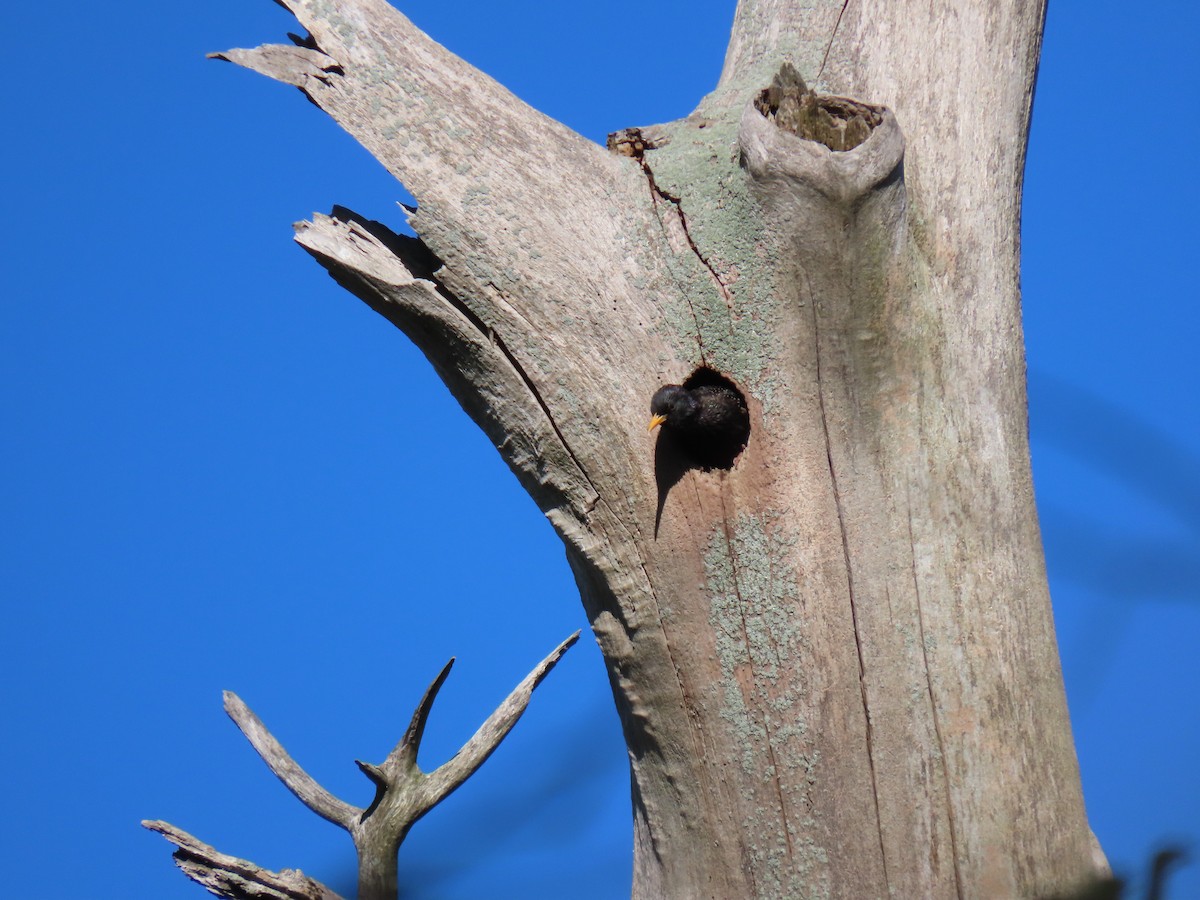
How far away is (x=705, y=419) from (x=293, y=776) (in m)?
1.08

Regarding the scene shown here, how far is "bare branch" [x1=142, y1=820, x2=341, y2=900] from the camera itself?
1.51 m

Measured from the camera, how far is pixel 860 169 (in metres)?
1.21

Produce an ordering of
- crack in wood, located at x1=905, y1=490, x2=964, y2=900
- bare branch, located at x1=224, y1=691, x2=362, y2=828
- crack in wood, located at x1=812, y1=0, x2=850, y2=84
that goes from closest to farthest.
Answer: crack in wood, located at x1=905, y1=490, x2=964, y2=900 → crack in wood, located at x1=812, y1=0, x2=850, y2=84 → bare branch, located at x1=224, y1=691, x2=362, y2=828

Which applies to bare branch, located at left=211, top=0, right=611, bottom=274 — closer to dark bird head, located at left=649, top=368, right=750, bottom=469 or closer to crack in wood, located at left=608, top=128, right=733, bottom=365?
crack in wood, located at left=608, top=128, right=733, bottom=365

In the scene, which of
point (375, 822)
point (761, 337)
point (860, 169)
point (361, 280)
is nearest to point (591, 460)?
point (761, 337)

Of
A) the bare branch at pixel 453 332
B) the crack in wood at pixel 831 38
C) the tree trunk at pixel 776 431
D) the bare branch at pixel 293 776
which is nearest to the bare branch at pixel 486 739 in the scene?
the bare branch at pixel 293 776

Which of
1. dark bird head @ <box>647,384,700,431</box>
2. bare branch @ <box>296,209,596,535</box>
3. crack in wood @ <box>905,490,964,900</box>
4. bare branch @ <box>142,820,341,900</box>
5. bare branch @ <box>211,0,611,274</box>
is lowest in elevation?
crack in wood @ <box>905,490,964,900</box>

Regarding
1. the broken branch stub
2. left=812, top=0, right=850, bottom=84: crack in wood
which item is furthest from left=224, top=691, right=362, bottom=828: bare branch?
A: left=812, top=0, right=850, bottom=84: crack in wood

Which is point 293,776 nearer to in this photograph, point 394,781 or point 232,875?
point 394,781

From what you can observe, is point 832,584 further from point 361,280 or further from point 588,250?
point 361,280

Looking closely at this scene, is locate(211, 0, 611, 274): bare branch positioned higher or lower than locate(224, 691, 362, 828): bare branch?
higher

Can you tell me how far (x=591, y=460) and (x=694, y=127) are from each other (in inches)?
19.3

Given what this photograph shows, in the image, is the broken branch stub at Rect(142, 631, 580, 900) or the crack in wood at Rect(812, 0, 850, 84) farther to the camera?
the broken branch stub at Rect(142, 631, 580, 900)

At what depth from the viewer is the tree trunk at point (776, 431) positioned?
123 centimetres
